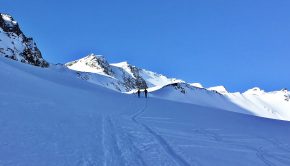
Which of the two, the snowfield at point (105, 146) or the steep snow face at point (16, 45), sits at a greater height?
the steep snow face at point (16, 45)

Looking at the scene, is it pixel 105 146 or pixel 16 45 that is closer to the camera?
pixel 105 146

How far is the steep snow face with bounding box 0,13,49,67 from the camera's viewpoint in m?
147

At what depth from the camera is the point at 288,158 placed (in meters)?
13.6

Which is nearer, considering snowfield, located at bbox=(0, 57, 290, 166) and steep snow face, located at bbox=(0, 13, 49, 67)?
snowfield, located at bbox=(0, 57, 290, 166)

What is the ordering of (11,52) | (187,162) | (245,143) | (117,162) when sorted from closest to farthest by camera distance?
(117,162) → (187,162) → (245,143) → (11,52)

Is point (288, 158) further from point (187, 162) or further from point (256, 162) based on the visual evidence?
point (187, 162)

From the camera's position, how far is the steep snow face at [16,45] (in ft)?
484

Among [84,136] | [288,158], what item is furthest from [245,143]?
[84,136]

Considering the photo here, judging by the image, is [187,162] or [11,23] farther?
[11,23]

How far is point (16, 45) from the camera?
164 m

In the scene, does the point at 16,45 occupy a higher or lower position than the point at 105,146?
higher

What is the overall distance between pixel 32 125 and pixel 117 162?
225 inches

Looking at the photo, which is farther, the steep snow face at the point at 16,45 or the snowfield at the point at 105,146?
the steep snow face at the point at 16,45

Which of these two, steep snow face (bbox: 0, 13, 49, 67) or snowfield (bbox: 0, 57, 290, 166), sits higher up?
steep snow face (bbox: 0, 13, 49, 67)
